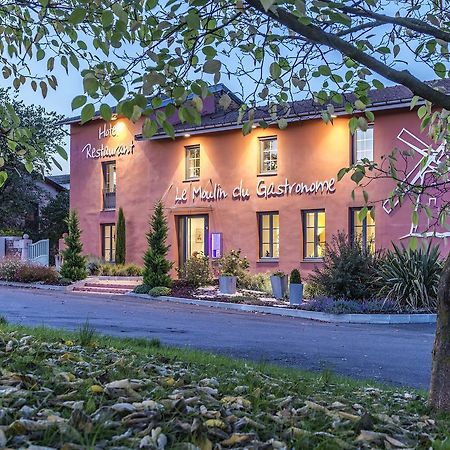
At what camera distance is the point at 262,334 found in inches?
455

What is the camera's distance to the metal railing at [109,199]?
27.0m

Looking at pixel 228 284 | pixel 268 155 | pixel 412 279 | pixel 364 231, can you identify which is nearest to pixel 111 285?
pixel 228 284

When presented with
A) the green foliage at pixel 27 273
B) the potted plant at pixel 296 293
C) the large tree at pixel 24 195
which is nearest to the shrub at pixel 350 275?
the potted plant at pixel 296 293

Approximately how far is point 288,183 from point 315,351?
12198 millimetres

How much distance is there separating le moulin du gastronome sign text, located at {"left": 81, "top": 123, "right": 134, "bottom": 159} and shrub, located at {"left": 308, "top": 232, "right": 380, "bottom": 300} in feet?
40.5

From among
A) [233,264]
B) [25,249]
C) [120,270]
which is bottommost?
[120,270]

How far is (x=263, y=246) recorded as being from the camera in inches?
869

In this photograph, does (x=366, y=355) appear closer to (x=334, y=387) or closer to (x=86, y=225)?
(x=334, y=387)

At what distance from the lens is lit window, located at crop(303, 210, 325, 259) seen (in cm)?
2070

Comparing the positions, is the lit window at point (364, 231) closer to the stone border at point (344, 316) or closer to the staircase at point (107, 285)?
the stone border at point (344, 316)

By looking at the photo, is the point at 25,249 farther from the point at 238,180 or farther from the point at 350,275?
the point at 350,275

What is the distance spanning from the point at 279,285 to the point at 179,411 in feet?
50.8

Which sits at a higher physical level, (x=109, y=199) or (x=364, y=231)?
(x=109, y=199)

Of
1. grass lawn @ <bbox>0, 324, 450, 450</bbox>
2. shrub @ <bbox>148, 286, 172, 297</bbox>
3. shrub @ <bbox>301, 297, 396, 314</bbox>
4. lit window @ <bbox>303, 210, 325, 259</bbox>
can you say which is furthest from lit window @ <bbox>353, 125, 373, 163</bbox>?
grass lawn @ <bbox>0, 324, 450, 450</bbox>
